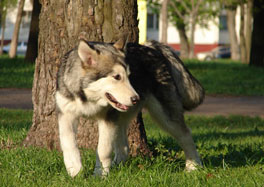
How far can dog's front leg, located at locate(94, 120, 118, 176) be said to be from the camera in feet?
18.4

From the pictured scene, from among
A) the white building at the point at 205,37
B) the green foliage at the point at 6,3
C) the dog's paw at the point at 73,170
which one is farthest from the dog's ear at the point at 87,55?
the white building at the point at 205,37

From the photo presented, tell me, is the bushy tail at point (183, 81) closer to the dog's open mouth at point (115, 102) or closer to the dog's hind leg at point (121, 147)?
the dog's hind leg at point (121, 147)

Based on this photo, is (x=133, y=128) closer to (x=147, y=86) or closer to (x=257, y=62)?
(x=147, y=86)

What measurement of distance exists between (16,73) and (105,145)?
43.3 ft

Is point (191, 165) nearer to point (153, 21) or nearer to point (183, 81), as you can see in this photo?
point (183, 81)

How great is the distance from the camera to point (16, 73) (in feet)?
60.0

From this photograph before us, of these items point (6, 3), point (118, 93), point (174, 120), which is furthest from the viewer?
point (6, 3)

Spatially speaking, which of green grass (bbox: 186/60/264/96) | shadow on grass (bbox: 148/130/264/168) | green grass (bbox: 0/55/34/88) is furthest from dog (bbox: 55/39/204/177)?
green grass (bbox: 186/60/264/96)

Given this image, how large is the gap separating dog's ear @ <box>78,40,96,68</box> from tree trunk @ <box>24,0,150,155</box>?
142cm

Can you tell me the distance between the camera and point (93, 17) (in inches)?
261

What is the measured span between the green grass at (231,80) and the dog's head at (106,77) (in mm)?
11400

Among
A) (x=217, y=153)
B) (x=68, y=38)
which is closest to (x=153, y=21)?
(x=217, y=153)

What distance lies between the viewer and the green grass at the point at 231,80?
16766 millimetres

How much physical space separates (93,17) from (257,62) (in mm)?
18171
